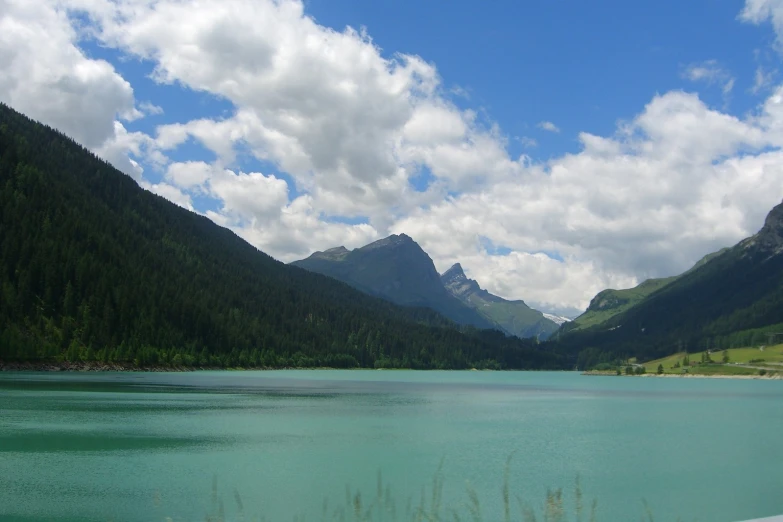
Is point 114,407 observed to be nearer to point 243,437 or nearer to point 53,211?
point 243,437

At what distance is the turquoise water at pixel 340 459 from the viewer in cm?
2847

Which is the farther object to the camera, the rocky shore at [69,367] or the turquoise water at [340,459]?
the rocky shore at [69,367]

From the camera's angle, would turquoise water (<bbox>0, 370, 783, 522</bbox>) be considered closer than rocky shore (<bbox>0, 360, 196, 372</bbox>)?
Yes

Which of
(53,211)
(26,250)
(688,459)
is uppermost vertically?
(53,211)

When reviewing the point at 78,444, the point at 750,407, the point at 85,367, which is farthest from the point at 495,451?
the point at 85,367

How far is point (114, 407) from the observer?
65500mm

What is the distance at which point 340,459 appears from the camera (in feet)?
131

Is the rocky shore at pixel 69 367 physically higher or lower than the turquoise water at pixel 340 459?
higher

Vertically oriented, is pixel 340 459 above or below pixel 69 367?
below

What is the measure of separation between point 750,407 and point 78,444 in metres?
90.9

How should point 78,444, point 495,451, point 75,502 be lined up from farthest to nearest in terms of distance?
point 495,451
point 78,444
point 75,502

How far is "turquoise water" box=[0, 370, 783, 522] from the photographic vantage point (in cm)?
2847

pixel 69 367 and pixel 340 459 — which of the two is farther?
pixel 69 367

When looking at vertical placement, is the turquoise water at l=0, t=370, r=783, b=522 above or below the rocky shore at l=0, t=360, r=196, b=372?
below
